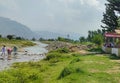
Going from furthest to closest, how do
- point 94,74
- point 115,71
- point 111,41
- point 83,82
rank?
point 111,41
point 115,71
point 94,74
point 83,82

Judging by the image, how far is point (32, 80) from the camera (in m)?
23.0

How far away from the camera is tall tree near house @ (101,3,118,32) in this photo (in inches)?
3051

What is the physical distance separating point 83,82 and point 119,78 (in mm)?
2965

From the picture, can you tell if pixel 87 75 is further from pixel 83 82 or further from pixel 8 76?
pixel 8 76

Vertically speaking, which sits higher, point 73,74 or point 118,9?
point 118,9

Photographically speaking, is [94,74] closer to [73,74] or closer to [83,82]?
[73,74]

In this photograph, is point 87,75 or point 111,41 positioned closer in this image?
point 87,75

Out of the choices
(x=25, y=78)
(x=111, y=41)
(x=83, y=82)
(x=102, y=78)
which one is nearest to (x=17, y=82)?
(x=25, y=78)

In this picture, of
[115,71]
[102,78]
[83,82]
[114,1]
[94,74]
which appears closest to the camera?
[83,82]

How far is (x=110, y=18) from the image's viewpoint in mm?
79125

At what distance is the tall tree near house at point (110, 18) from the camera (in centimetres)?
7750

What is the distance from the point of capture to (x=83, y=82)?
2083 cm

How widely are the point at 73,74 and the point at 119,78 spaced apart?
336 centimetres

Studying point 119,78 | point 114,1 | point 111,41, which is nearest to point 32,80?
point 119,78
